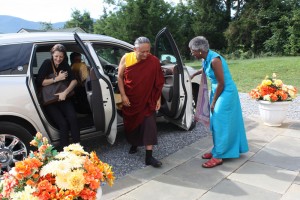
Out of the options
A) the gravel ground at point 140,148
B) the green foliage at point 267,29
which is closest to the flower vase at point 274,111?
the gravel ground at point 140,148

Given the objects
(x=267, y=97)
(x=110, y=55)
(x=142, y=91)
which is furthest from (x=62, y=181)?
(x=267, y=97)

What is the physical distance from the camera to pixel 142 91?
4004 millimetres

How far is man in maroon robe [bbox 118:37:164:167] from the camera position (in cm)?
397

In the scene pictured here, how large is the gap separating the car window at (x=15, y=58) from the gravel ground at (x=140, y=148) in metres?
1.66

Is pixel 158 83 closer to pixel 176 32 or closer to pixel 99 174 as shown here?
pixel 99 174

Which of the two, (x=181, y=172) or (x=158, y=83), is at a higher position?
(x=158, y=83)

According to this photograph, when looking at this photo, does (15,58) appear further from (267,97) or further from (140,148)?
(267,97)

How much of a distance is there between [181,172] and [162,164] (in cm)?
35

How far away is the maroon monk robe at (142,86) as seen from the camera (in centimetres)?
397

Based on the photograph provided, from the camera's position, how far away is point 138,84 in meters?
3.99

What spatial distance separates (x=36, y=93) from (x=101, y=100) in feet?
2.62

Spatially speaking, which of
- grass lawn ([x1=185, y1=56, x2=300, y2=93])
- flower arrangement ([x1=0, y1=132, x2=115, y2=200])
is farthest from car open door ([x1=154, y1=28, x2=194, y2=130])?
grass lawn ([x1=185, y1=56, x2=300, y2=93])

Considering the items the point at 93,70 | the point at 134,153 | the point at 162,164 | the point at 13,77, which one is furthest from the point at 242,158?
the point at 13,77

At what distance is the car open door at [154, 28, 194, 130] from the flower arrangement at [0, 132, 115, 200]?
9.44ft
